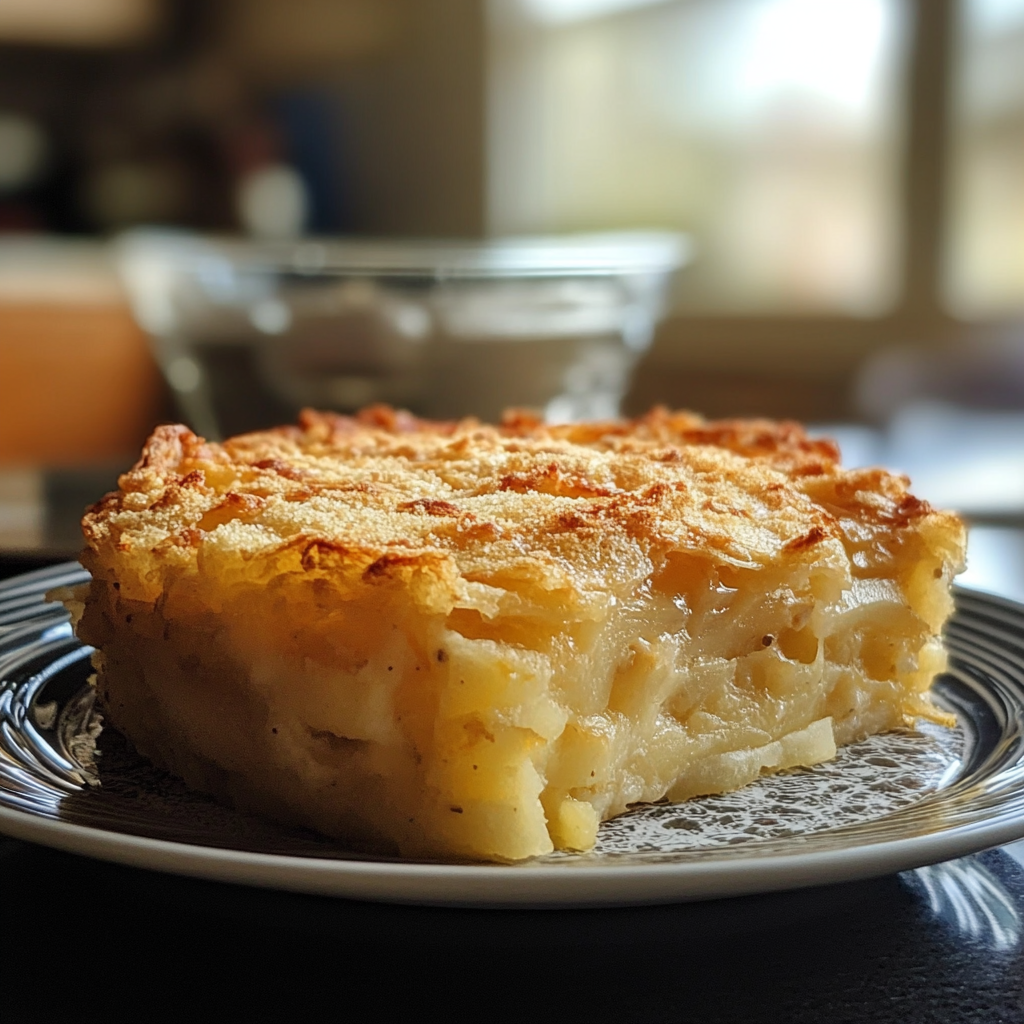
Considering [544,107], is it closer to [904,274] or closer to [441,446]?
[904,274]

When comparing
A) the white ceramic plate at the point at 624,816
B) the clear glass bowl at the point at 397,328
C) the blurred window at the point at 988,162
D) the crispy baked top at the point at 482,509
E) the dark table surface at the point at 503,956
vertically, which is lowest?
the dark table surface at the point at 503,956

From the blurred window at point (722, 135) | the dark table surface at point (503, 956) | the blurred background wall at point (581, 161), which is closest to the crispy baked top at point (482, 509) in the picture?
the dark table surface at point (503, 956)

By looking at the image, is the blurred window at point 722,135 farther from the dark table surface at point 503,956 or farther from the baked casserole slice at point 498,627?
the dark table surface at point 503,956

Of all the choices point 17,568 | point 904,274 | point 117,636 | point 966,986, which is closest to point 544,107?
point 904,274

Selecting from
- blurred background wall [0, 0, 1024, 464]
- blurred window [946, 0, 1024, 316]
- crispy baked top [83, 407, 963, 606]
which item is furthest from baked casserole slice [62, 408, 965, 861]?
blurred background wall [0, 0, 1024, 464]

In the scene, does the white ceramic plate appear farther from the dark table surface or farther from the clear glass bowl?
the clear glass bowl
